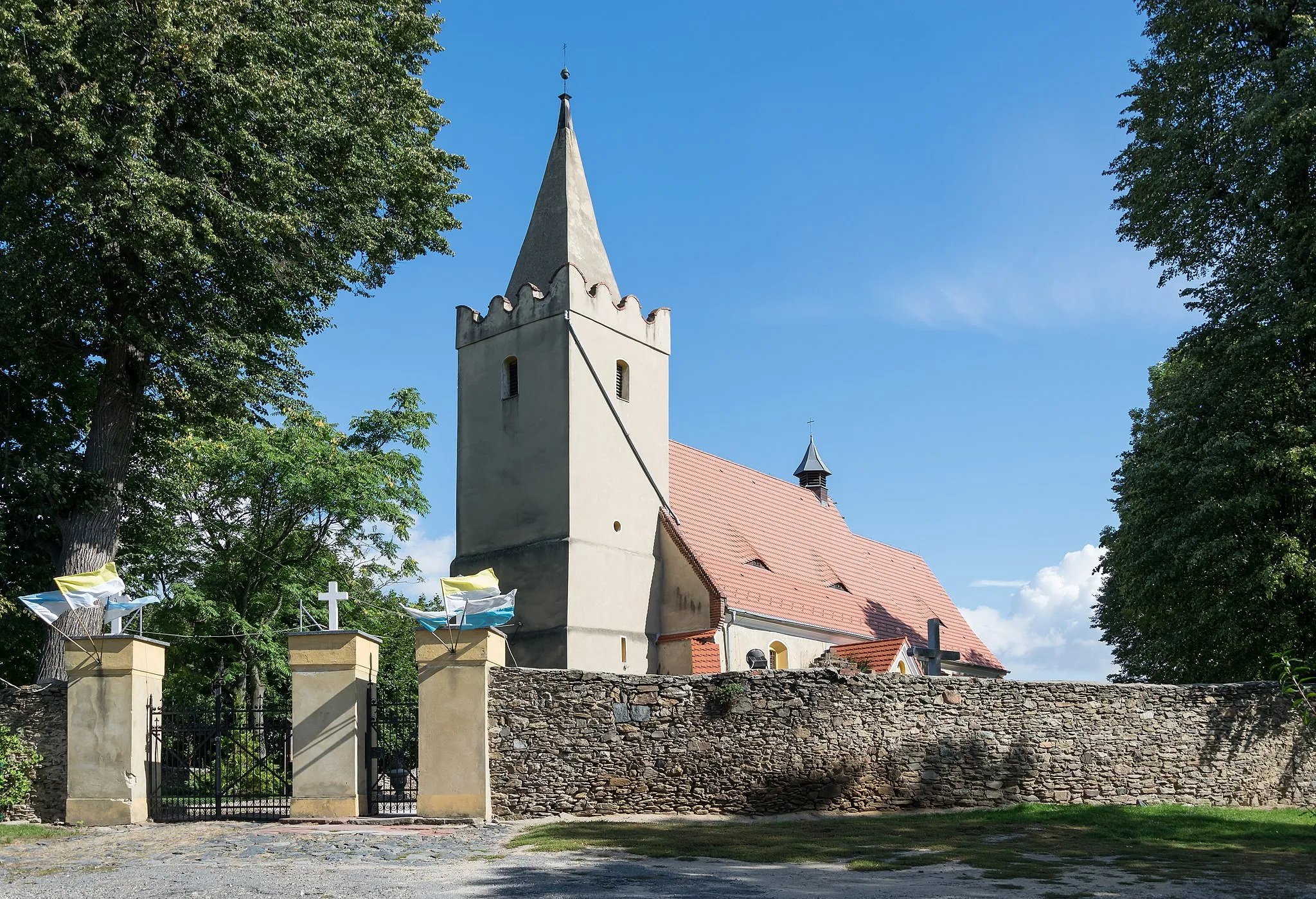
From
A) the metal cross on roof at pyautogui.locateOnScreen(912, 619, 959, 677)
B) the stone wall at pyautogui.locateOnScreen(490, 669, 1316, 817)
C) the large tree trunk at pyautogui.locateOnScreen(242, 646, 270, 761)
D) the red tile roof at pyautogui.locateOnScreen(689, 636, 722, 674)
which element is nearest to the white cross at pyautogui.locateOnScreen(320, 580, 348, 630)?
the stone wall at pyautogui.locateOnScreen(490, 669, 1316, 817)

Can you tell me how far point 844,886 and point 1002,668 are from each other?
97.9 feet

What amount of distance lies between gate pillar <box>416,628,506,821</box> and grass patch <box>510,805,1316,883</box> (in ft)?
4.02

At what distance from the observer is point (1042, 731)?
18.0 meters

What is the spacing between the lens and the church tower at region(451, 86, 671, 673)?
24719mm

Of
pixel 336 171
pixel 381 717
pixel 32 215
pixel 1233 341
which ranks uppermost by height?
pixel 336 171

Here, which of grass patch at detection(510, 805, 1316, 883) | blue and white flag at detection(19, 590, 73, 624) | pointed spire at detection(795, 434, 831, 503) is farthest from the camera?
pointed spire at detection(795, 434, 831, 503)

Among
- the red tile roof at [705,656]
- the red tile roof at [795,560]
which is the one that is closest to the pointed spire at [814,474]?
the red tile roof at [795,560]

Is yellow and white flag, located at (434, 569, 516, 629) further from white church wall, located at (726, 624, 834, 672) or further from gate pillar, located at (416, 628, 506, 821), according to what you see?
white church wall, located at (726, 624, 834, 672)

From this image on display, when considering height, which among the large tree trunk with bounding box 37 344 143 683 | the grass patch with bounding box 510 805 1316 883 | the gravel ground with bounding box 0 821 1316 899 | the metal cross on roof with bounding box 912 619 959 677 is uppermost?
the large tree trunk with bounding box 37 344 143 683

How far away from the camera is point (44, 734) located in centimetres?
1669

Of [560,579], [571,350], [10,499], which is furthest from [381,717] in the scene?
[571,350]

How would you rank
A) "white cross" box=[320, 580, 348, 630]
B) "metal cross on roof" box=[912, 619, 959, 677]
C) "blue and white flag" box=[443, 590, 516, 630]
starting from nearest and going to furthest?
"blue and white flag" box=[443, 590, 516, 630], "white cross" box=[320, 580, 348, 630], "metal cross on roof" box=[912, 619, 959, 677]

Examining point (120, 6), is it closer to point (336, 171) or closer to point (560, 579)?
point (336, 171)

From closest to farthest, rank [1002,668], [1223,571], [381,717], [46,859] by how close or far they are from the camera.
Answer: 1. [46,859]
2. [381,717]
3. [1223,571]
4. [1002,668]
